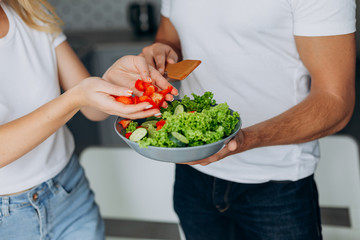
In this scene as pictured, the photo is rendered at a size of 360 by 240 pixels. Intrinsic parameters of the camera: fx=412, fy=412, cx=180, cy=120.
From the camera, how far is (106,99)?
2.91ft

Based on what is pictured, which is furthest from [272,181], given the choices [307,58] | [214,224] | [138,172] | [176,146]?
[138,172]

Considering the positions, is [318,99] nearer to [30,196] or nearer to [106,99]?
[106,99]

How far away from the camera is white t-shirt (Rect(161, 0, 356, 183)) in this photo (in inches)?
43.9

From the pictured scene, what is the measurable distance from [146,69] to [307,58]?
0.42 m

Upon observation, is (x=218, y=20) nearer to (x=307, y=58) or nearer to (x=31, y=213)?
(x=307, y=58)

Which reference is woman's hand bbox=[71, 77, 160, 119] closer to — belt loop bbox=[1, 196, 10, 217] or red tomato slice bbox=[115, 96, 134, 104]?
red tomato slice bbox=[115, 96, 134, 104]

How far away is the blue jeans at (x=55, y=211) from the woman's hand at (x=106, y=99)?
344 millimetres

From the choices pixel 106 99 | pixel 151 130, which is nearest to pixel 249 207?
pixel 151 130

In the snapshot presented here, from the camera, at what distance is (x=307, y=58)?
1079mm

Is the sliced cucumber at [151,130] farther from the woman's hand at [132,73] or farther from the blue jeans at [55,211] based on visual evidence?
the blue jeans at [55,211]

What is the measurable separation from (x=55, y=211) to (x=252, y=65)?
2.27 ft

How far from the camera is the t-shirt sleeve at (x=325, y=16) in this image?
39.9 inches

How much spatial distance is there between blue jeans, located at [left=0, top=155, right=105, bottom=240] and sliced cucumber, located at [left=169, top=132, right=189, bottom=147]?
48 cm

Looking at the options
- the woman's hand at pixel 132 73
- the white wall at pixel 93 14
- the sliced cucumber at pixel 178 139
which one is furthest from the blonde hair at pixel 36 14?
the white wall at pixel 93 14
